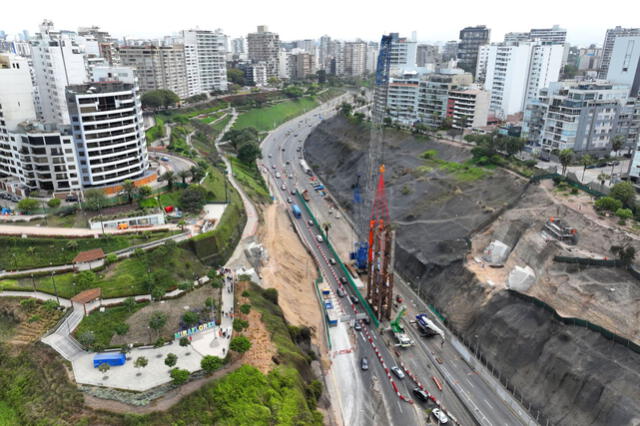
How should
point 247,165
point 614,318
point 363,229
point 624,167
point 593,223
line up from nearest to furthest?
1. point 614,318
2. point 593,223
3. point 363,229
4. point 624,167
5. point 247,165

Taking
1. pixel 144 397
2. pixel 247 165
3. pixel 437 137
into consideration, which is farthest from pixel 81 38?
pixel 144 397

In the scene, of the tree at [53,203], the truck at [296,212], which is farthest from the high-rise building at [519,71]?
the tree at [53,203]

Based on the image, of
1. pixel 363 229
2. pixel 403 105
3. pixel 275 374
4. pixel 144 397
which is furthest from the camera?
pixel 403 105

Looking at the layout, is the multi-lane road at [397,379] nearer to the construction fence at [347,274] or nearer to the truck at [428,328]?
the truck at [428,328]

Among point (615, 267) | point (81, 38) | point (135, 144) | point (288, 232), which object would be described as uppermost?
point (81, 38)

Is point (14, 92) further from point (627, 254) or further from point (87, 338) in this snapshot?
point (627, 254)

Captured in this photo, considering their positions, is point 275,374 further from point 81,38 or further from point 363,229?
point 81,38

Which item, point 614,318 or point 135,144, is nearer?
point 614,318
